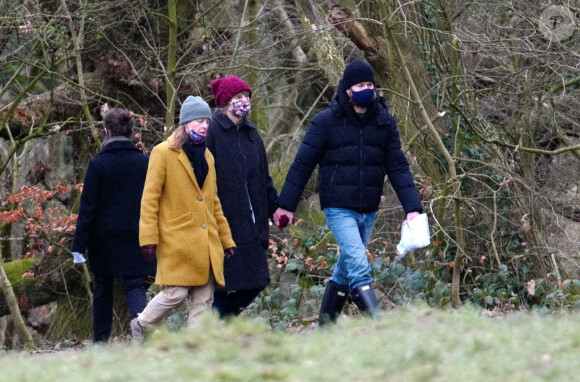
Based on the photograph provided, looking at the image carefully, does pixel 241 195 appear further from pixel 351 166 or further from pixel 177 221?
pixel 351 166

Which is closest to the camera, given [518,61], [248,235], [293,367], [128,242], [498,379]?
[498,379]

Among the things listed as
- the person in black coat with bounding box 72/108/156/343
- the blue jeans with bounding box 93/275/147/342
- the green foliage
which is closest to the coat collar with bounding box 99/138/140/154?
the person in black coat with bounding box 72/108/156/343

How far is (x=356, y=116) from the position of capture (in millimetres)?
7973

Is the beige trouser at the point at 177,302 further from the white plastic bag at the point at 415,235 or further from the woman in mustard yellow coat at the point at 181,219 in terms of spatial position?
the white plastic bag at the point at 415,235

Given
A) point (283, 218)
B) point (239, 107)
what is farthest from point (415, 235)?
point (239, 107)

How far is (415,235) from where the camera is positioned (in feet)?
25.9

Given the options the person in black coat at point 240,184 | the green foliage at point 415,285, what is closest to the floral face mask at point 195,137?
the person in black coat at point 240,184

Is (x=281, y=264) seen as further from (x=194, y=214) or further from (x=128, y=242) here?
(x=194, y=214)

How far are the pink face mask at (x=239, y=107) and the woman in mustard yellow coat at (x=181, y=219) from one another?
426 millimetres

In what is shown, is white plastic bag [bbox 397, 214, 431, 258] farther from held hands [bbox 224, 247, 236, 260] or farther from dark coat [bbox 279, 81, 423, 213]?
held hands [bbox 224, 247, 236, 260]

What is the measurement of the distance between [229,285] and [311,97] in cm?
955

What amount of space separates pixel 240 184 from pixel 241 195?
9cm

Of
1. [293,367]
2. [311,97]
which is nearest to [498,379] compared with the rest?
[293,367]

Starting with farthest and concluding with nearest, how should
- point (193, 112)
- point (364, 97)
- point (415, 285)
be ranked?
point (415, 285) → point (364, 97) → point (193, 112)
